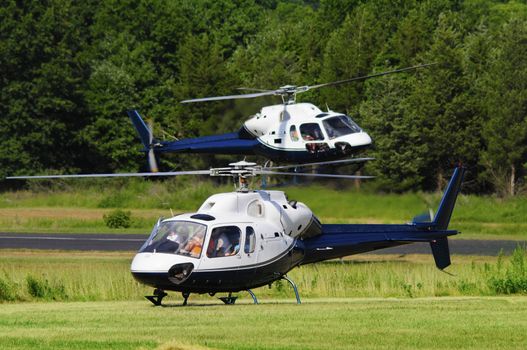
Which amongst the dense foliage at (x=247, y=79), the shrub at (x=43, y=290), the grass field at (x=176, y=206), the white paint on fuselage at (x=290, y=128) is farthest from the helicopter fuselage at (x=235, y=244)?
the dense foliage at (x=247, y=79)

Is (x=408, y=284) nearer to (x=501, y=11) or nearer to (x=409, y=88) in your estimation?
(x=409, y=88)

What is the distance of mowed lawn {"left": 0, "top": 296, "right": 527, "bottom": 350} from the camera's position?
1742cm

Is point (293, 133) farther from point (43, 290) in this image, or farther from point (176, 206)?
point (176, 206)

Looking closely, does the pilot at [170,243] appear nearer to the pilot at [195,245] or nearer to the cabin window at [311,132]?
the pilot at [195,245]

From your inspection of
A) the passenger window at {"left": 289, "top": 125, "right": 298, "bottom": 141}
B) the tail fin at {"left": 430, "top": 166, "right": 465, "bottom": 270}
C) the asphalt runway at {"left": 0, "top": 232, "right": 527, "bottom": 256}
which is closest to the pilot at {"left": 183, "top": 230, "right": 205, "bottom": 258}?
the tail fin at {"left": 430, "top": 166, "right": 465, "bottom": 270}

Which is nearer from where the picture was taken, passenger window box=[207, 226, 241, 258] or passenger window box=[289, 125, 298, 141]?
passenger window box=[207, 226, 241, 258]

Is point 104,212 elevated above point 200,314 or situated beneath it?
situated beneath

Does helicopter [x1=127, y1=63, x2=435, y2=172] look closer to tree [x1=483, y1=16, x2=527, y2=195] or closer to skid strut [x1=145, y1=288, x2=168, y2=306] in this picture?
skid strut [x1=145, y1=288, x2=168, y2=306]

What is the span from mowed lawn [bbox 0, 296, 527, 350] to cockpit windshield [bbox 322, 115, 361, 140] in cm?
1680

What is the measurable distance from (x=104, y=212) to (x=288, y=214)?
3545 centimetres

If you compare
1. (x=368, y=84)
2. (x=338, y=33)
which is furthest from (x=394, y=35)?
(x=368, y=84)

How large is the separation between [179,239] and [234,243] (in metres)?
1.22

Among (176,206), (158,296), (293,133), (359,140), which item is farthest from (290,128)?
(158,296)

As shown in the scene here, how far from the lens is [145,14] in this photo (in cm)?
9125
